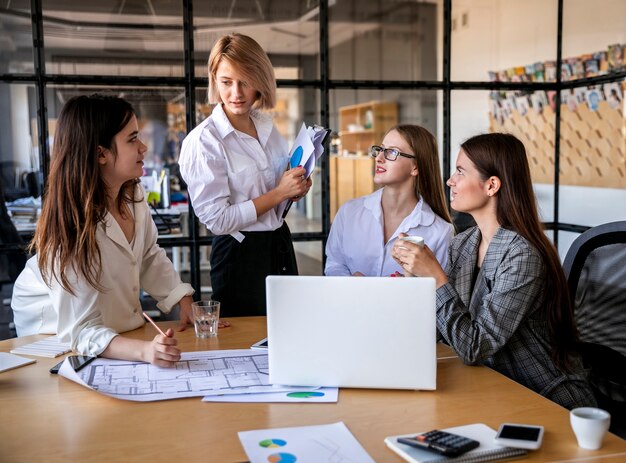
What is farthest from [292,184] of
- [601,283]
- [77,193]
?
[601,283]

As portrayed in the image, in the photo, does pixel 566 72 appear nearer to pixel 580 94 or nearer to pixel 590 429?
pixel 580 94

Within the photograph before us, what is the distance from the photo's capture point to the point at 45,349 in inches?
72.0

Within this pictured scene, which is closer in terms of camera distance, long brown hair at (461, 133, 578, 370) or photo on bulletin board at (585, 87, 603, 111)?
long brown hair at (461, 133, 578, 370)

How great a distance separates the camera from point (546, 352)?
1767 mm

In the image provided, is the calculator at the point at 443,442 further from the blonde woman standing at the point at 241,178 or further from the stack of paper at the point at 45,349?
the blonde woman standing at the point at 241,178

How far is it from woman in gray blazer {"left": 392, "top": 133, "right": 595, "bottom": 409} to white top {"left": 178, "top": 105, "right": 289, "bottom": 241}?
0.79 m

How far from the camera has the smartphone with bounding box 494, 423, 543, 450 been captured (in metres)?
1.15

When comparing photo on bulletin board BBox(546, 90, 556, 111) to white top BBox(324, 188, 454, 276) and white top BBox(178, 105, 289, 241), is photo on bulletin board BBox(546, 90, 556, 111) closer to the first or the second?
white top BBox(324, 188, 454, 276)

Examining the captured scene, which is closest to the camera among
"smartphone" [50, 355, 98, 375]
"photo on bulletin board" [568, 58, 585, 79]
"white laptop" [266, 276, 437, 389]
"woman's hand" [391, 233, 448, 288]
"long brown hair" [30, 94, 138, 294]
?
"white laptop" [266, 276, 437, 389]

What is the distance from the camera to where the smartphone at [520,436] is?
3.76ft

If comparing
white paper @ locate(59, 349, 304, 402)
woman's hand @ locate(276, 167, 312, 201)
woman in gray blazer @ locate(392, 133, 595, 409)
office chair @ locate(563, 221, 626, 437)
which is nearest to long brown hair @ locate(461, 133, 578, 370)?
woman in gray blazer @ locate(392, 133, 595, 409)

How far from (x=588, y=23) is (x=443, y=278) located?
2.33 m

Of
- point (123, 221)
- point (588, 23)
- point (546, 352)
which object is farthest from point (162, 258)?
point (588, 23)

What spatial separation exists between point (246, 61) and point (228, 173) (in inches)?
15.3
